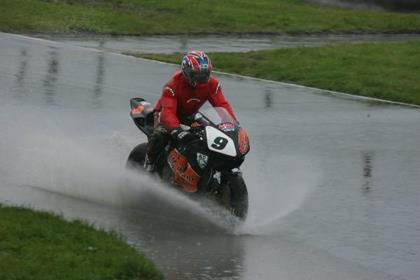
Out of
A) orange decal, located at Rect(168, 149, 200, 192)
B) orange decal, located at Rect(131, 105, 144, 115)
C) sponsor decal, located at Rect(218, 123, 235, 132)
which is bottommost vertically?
orange decal, located at Rect(168, 149, 200, 192)

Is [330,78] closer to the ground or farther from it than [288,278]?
closer to the ground

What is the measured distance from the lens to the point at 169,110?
11.2 meters

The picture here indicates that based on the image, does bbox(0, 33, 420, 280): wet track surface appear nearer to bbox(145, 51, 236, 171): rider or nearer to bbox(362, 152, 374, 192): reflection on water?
bbox(362, 152, 374, 192): reflection on water

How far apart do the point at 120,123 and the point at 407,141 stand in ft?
13.5

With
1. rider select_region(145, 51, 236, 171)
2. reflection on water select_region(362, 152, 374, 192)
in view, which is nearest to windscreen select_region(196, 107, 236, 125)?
rider select_region(145, 51, 236, 171)

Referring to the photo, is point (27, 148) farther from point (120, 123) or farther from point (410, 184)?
point (410, 184)

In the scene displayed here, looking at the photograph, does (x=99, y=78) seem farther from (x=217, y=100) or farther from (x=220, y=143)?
(x=220, y=143)

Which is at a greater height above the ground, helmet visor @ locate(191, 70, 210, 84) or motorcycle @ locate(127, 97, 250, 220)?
helmet visor @ locate(191, 70, 210, 84)

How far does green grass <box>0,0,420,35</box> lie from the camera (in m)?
28.5

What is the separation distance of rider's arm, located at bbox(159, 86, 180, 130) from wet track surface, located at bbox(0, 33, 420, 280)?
2.40ft

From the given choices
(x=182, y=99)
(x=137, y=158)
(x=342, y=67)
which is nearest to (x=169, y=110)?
(x=182, y=99)

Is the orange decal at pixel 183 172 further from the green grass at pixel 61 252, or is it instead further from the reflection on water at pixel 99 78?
the reflection on water at pixel 99 78

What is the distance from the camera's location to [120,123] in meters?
16.1

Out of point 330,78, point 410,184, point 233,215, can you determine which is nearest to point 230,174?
point 233,215
